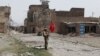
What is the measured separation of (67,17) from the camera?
83688 millimetres

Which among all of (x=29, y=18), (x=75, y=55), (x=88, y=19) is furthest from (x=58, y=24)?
(x=75, y=55)

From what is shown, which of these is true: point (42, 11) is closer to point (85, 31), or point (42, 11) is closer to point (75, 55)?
point (85, 31)

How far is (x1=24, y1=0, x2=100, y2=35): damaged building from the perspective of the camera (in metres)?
67.8

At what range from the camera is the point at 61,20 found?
82.5 meters

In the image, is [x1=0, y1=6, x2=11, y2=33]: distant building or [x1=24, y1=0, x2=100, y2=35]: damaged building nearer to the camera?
[x1=24, y1=0, x2=100, y2=35]: damaged building

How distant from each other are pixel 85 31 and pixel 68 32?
507 cm

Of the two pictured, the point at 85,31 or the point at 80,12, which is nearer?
the point at 85,31

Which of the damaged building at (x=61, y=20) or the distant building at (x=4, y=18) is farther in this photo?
the distant building at (x=4, y=18)

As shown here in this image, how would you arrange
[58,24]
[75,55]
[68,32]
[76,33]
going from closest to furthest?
[75,55]
[76,33]
[68,32]
[58,24]

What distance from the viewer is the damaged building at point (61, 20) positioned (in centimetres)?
6781

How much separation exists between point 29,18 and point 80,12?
24.6 meters

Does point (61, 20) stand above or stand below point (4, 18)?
below

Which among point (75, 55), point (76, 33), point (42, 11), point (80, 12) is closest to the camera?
point (75, 55)

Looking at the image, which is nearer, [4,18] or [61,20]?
[4,18]
